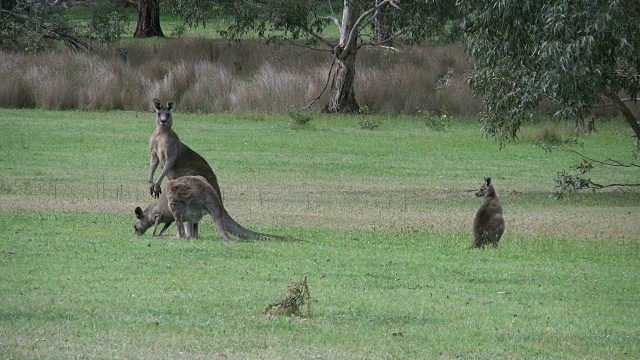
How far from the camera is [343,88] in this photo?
35375mm

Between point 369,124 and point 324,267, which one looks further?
point 369,124

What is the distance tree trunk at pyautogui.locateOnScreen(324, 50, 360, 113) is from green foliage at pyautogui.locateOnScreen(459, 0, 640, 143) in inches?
612

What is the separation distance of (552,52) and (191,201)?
6.23 meters

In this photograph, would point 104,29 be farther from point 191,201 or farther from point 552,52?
point 191,201

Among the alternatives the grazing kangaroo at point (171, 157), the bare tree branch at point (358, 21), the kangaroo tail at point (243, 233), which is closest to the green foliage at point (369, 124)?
the bare tree branch at point (358, 21)

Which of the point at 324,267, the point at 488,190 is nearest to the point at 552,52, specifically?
the point at 488,190

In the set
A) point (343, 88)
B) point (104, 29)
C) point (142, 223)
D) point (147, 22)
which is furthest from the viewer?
point (147, 22)

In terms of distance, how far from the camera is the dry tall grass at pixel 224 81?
1348 inches

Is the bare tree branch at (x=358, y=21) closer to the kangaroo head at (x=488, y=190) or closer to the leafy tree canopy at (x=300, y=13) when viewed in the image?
the leafy tree canopy at (x=300, y=13)

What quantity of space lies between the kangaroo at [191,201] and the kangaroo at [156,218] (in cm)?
29

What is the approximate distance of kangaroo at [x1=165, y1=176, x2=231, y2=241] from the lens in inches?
488

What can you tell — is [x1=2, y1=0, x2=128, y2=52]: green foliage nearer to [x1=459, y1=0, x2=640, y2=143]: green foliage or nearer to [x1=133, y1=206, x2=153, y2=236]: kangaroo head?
[x1=459, y1=0, x2=640, y2=143]: green foliage

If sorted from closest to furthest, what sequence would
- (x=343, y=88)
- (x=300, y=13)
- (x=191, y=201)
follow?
1. (x=191, y=201)
2. (x=300, y=13)
3. (x=343, y=88)

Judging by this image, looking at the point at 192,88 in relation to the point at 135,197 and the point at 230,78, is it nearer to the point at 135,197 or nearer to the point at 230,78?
the point at 230,78
